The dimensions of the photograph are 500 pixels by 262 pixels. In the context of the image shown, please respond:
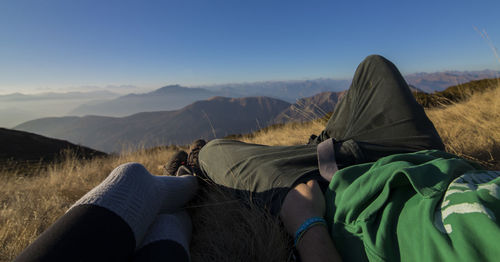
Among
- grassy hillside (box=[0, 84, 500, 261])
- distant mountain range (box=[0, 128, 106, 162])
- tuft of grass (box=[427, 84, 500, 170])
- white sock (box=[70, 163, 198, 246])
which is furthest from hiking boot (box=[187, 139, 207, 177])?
distant mountain range (box=[0, 128, 106, 162])

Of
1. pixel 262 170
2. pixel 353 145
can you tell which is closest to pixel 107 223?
pixel 262 170

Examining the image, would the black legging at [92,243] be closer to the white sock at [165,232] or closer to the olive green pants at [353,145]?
the white sock at [165,232]

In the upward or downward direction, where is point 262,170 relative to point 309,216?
upward

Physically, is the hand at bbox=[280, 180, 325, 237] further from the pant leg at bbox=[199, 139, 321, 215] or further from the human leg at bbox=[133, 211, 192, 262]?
the human leg at bbox=[133, 211, 192, 262]

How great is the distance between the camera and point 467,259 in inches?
22.7

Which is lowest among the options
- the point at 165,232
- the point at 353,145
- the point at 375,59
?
the point at 165,232

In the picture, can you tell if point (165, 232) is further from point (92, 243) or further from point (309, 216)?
point (309, 216)

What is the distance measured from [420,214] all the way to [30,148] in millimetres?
14664

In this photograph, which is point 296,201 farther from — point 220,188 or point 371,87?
point 371,87

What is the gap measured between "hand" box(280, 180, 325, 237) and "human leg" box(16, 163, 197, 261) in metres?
0.72

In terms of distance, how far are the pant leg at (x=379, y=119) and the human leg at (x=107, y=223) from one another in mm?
1174

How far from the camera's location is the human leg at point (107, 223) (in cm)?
79

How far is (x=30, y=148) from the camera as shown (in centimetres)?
1057

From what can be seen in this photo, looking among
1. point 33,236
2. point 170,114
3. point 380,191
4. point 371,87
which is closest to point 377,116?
point 371,87
